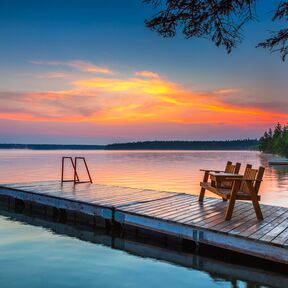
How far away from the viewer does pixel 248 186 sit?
26.5ft

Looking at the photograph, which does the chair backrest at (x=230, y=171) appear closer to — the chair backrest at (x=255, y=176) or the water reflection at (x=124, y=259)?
the chair backrest at (x=255, y=176)

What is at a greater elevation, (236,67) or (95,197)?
(236,67)

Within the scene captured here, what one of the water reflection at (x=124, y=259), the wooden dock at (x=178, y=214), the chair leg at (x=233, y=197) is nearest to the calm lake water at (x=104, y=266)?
the water reflection at (x=124, y=259)

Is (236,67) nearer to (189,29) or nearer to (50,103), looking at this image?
(189,29)

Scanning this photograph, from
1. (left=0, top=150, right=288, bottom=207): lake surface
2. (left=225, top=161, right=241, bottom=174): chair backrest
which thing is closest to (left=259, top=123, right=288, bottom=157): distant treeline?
(left=0, top=150, right=288, bottom=207): lake surface

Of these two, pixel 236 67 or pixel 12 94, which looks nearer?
pixel 236 67

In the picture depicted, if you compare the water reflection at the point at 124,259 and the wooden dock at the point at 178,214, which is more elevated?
the wooden dock at the point at 178,214

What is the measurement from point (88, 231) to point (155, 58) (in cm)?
1878

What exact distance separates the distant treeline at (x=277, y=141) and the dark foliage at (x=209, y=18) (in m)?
92.0

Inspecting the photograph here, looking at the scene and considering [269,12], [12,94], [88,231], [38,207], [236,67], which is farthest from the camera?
[12,94]

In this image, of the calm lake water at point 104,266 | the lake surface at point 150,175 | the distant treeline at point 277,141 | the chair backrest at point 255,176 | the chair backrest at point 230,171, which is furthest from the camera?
the distant treeline at point 277,141

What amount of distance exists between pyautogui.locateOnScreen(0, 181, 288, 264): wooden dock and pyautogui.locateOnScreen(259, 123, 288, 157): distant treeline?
287 feet

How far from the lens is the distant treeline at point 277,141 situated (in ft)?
313

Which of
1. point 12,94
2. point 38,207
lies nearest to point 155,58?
point 38,207
